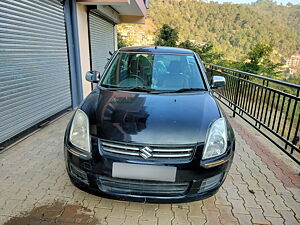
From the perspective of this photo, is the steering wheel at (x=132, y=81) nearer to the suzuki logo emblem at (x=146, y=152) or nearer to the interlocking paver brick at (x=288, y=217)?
the suzuki logo emblem at (x=146, y=152)

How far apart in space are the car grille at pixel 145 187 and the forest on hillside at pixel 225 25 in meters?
62.2

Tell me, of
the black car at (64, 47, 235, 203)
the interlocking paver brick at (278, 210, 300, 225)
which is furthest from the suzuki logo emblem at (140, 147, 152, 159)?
the interlocking paver brick at (278, 210, 300, 225)

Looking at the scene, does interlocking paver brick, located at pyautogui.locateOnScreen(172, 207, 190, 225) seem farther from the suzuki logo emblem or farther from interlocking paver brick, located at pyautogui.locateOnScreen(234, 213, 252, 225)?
the suzuki logo emblem

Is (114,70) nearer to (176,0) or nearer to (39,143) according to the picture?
(39,143)

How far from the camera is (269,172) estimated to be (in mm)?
3010

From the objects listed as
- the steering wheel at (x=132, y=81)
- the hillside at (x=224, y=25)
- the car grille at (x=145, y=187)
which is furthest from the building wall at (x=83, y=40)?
the hillside at (x=224, y=25)

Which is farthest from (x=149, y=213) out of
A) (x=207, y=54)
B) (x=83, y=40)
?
(x=207, y=54)

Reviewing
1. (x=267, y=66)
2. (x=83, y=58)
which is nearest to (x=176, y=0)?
(x=267, y=66)

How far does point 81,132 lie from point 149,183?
0.77m

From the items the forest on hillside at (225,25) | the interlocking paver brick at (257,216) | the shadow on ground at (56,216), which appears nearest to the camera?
the shadow on ground at (56,216)

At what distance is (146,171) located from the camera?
176cm

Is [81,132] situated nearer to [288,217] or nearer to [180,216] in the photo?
[180,216]

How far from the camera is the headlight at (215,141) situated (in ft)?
A: 6.14

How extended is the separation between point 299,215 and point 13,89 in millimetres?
4220
